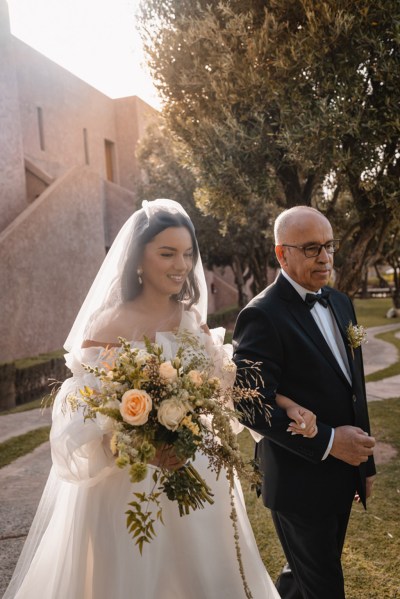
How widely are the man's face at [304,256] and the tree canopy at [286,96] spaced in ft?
12.8

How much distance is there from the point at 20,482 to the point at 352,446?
4554mm

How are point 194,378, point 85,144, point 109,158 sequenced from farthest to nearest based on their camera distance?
point 109,158 → point 85,144 → point 194,378

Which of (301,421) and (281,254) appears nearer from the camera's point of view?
(301,421)

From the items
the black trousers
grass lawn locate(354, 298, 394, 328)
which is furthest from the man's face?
grass lawn locate(354, 298, 394, 328)

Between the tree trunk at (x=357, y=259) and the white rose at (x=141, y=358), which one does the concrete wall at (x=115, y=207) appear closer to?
the tree trunk at (x=357, y=259)

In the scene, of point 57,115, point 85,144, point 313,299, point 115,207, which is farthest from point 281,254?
point 85,144

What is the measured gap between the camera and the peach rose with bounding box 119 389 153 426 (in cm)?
211

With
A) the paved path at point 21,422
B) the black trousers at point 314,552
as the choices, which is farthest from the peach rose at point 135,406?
the paved path at point 21,422

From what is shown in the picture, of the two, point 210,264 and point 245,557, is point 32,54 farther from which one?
point 245,557

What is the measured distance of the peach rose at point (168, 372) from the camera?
220cm

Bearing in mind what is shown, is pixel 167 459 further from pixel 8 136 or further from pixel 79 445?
pixel 8 136

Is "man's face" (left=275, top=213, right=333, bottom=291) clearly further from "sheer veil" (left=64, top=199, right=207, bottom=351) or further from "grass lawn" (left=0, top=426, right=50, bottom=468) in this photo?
"grass lawn" (left=0, top=426, right=50, bottom=468)

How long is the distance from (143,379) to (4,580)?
272 cm

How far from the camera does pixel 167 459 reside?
2.40 metres
